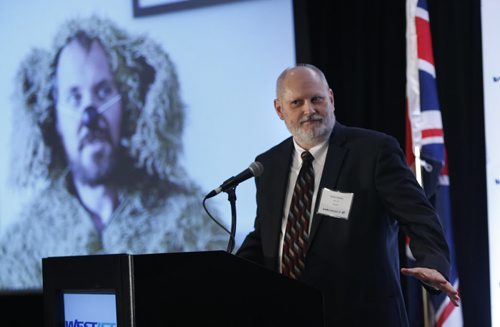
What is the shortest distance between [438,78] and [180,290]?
9.11 ft

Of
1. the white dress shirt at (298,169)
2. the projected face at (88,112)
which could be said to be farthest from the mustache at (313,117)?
the projected face at (88,112)

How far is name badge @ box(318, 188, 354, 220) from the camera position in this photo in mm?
2434

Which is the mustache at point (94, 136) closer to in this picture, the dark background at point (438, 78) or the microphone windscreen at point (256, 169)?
the dark background at point (438, 78)

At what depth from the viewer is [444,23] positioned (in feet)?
13.7

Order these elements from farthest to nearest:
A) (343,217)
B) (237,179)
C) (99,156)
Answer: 1. (99,156)
2. (343,217)
3. (237,179)

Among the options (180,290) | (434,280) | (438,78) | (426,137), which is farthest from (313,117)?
(438,78)

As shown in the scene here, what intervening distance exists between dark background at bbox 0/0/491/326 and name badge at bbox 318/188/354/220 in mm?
1778

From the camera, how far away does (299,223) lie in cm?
254

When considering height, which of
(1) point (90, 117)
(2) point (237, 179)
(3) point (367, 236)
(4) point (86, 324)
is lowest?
(4) point (86, 324)

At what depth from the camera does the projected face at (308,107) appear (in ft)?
8.69

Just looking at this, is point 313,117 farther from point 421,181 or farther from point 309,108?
point 421,181

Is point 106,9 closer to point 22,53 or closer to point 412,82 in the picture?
point 22,53

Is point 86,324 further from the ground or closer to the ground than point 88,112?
closer to the ground

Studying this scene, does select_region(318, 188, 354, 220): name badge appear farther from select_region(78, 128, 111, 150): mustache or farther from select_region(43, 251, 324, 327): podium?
select_region(78, 128, 111, 150): mustache
